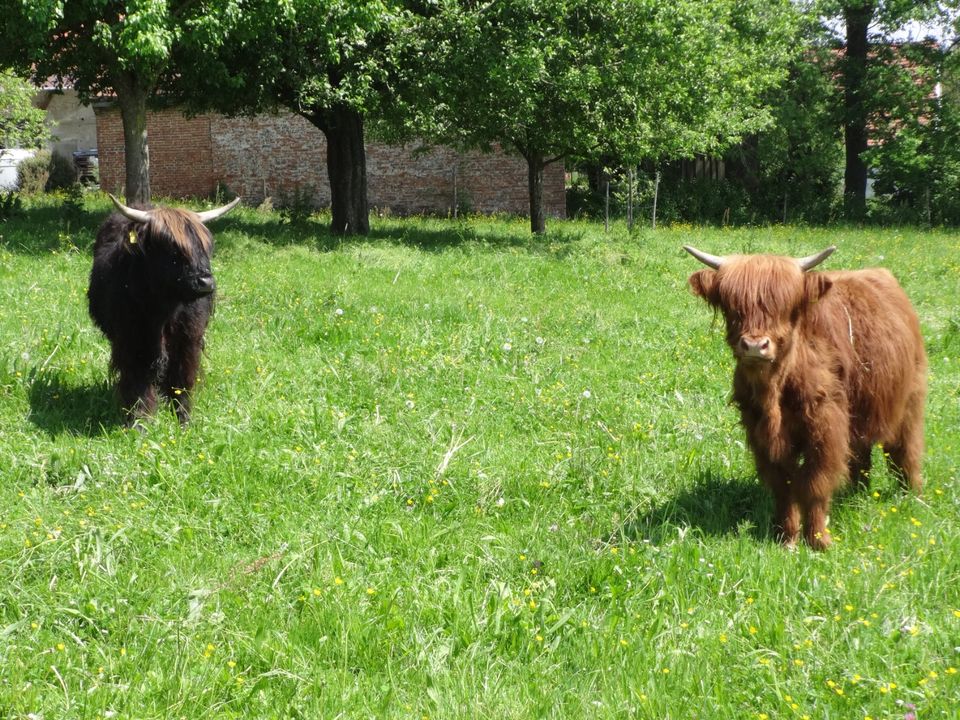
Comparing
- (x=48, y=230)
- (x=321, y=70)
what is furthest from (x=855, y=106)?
(x=48, y=230)

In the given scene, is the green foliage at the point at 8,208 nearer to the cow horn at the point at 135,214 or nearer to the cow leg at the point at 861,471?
the cow horn at the point at 135,214

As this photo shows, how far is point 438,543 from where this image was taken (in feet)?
15.8

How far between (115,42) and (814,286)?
11105 mm

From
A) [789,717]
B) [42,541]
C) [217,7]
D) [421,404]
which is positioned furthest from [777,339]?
[217,7]

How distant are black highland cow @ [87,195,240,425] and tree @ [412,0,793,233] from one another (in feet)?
33.9

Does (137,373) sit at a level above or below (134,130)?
below

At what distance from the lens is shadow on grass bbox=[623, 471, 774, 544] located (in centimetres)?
496

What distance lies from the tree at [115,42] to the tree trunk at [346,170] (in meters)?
3.25

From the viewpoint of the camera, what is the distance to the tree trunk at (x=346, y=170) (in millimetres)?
17984

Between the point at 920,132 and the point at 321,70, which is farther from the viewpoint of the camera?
the point at 920,132

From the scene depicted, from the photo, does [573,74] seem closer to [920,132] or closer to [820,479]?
[820,479]

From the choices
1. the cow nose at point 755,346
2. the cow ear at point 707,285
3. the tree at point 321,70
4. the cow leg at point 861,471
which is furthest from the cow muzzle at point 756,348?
the tree at point 321,70

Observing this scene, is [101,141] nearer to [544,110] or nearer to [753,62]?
[544,110]

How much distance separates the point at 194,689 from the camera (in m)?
3.48
